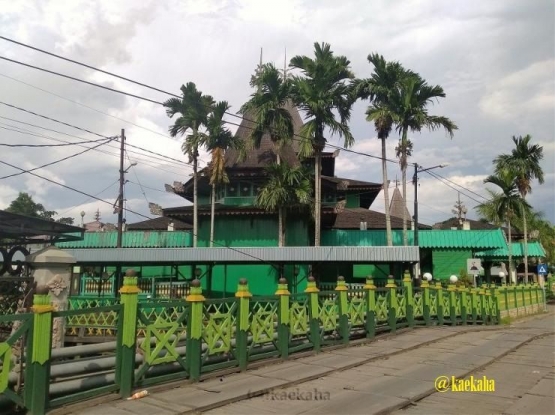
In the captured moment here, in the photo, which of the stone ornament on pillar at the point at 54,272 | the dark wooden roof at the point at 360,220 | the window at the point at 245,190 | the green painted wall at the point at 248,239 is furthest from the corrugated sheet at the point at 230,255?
the dark wooden roof at the point at 360,220

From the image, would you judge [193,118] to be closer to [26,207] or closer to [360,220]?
[360,220]

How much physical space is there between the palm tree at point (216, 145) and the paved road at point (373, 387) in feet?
49.7

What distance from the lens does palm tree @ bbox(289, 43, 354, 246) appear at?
24422mm

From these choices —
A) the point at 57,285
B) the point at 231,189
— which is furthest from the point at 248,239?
the point at 57,285

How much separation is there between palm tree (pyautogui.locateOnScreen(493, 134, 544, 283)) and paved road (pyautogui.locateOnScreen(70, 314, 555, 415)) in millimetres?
27758

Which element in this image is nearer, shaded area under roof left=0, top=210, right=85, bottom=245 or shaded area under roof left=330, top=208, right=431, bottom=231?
shaded area under roof left=0, top=210, right=85, bottom=245

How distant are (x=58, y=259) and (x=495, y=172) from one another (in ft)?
118

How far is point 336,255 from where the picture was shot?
1842 centimetres

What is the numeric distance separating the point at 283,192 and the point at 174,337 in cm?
1633

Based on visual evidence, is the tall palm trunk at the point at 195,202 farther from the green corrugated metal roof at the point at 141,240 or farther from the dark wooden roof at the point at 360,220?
the dark wooden roof at the point at 360,220

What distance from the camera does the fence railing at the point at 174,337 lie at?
5199 mm

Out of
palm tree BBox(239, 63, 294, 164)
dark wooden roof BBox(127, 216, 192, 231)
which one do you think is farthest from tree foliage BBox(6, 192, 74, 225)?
palm tree BBox(239, 63, 294, 164)

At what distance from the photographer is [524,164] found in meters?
36.2

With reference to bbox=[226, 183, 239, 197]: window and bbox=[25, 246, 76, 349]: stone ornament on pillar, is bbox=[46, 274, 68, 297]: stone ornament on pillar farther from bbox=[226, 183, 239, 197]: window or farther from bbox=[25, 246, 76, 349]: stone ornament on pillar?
bbox=[226, 183, 239, 197]: window
